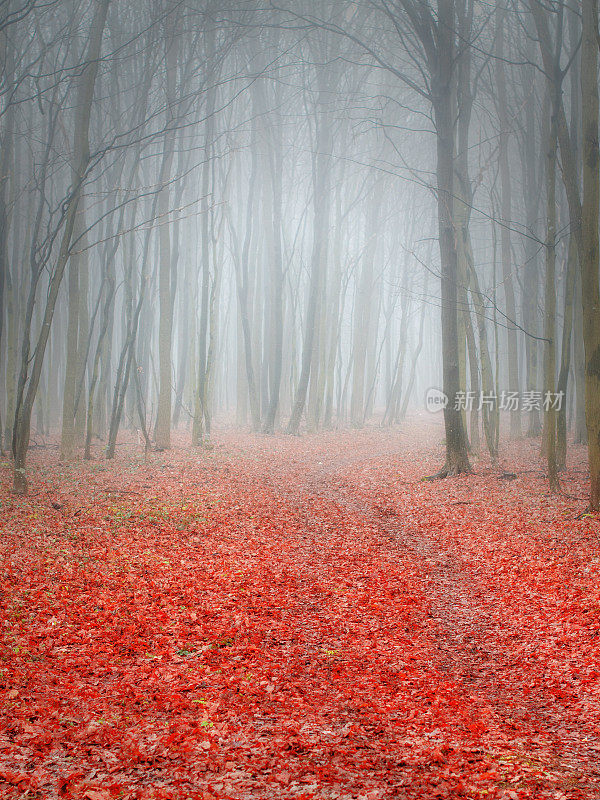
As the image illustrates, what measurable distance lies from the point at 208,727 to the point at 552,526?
199 inches

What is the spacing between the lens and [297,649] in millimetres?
3873

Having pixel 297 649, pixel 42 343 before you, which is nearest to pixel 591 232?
pixel 297 649

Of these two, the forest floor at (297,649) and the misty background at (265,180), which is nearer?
the forest floor at (297,649)

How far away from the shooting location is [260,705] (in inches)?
124

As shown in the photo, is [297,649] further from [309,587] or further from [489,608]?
[489,608]

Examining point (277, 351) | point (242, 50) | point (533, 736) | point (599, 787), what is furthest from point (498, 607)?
point (242, 50)

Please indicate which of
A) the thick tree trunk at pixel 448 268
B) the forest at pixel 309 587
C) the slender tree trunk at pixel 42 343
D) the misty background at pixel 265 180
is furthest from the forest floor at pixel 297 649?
the misty background at pixel 265 180

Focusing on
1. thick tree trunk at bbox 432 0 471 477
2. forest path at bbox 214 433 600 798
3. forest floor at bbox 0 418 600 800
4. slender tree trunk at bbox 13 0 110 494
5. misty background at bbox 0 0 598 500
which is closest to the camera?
forest floor at bbox 0 418 600 800

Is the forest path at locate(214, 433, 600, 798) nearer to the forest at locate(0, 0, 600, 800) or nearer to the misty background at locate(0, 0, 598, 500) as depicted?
the forest at locate(0, 0, 600, 800)

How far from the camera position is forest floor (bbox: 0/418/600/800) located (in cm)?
257

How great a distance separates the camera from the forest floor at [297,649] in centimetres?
257

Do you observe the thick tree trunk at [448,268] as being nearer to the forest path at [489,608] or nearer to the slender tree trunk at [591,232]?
the forest path at [489,608]

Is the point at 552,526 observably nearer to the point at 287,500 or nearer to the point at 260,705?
the point at 287,500

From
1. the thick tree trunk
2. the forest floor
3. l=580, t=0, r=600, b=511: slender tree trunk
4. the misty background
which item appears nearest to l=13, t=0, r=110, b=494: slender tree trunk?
the misty background
